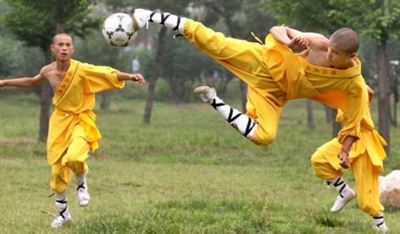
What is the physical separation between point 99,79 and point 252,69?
1.95 m

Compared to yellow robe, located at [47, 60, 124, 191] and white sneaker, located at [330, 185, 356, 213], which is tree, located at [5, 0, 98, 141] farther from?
white sneaker, located at [330, 185, 356, 213]

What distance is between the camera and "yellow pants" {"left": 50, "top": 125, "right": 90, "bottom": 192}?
855 cm

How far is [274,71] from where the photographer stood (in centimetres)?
806

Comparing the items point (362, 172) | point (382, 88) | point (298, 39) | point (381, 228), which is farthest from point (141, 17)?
point (382, 88)

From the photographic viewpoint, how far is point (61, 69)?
29.6ft

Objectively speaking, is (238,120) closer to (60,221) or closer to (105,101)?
(60,221)

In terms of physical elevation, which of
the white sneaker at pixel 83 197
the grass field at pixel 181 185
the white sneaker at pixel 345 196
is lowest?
the grass field at pixel 181 185

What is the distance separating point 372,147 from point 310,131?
73.4 feet

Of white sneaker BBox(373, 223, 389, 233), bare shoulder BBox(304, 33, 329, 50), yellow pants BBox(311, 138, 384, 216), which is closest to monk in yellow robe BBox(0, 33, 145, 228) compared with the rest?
bare shoulder BBox(304, 33, 329, 50)

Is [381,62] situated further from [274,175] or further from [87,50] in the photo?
[87,50]

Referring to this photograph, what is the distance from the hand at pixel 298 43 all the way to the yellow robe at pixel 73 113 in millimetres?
2233

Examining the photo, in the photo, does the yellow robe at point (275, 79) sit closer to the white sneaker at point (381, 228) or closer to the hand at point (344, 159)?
the hand at point (344, 159)

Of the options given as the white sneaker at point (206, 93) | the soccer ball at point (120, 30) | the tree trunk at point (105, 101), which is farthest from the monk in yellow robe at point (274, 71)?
the tree trunk at point (105, 101)

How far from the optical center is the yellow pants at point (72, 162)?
8555 mm
